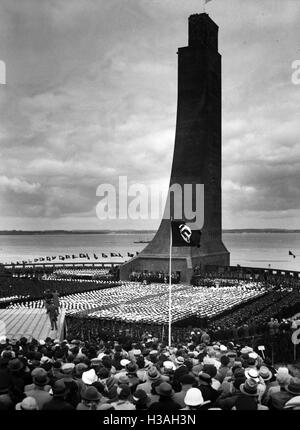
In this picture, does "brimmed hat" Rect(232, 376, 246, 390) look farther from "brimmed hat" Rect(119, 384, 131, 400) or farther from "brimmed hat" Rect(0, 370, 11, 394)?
"brimmed hat" Rect(0, 370, 11, 394)

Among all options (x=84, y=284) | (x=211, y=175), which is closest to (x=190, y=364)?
(x=84, y=284)

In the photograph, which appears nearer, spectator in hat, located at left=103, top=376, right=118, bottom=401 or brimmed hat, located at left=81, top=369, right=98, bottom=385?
spectator in hat, located at left=103, top=376, right=118, bottom=401

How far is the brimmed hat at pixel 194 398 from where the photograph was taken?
5.88 metres

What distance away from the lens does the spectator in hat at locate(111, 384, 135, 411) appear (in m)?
5.90

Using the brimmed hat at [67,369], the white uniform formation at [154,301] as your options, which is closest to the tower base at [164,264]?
the white uniform formation at [154,301]

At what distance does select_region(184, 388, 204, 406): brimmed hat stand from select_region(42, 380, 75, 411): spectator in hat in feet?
4.49

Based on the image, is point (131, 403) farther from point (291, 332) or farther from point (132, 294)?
point (132, 294)

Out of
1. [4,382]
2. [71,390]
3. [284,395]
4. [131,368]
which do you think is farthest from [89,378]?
[284,395]

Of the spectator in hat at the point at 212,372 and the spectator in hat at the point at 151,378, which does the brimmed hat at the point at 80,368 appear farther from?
the spectator in hat at the point at 212,372

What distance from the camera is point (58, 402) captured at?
580cm

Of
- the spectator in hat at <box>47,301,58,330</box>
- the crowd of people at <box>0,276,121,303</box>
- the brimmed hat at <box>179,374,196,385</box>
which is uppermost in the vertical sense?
the crowd of people at <box>0,276,121,303</box>

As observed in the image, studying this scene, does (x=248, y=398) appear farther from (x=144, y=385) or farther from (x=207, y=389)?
(x=144, y=385)

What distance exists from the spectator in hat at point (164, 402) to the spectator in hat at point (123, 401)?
33 cm

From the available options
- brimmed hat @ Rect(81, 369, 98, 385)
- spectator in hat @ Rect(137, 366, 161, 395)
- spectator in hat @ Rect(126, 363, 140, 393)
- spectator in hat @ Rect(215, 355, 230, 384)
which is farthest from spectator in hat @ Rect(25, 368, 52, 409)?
spectator in hat @ Rect(215, 355, 230, 384)
